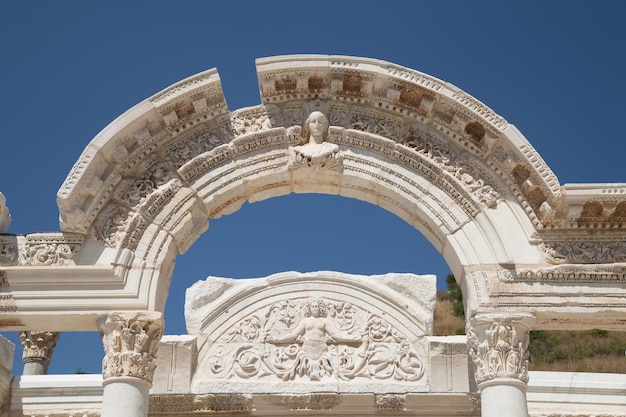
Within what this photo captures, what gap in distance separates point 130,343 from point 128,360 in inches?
7.8

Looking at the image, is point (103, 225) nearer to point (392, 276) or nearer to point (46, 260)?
point (46, 260)

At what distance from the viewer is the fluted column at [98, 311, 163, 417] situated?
9.26 m

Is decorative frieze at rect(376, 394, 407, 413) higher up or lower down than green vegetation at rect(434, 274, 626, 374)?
lower down

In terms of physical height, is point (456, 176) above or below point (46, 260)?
above

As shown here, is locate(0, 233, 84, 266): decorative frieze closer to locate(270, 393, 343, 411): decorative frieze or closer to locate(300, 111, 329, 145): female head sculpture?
locate(300, 111, 329, 145): female head sculpture

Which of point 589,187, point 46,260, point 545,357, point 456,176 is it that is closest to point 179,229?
point 46,260

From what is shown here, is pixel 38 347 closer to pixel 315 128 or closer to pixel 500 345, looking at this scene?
pixel 315 128

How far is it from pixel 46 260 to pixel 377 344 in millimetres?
4676

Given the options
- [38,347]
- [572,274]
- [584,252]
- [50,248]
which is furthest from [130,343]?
[38,347]

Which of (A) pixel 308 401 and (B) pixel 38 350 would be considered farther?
(B) pixel 38 350

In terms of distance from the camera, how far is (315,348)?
40.4ft

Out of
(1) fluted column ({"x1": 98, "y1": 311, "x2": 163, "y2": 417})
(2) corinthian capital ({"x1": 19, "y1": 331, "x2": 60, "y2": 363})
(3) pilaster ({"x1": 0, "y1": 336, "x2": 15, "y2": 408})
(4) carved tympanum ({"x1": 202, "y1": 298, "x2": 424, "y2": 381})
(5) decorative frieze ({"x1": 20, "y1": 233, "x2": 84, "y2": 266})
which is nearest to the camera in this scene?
(1) fluted column ({"x1": 98, "y1": 311, "x2": 163, "y2": 417})

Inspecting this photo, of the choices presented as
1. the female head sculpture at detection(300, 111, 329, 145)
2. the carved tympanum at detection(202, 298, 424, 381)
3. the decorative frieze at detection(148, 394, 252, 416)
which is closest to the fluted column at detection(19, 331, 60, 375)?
the decorative frieze at detection(148, 394, 252, 416)

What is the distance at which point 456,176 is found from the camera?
10.5m
